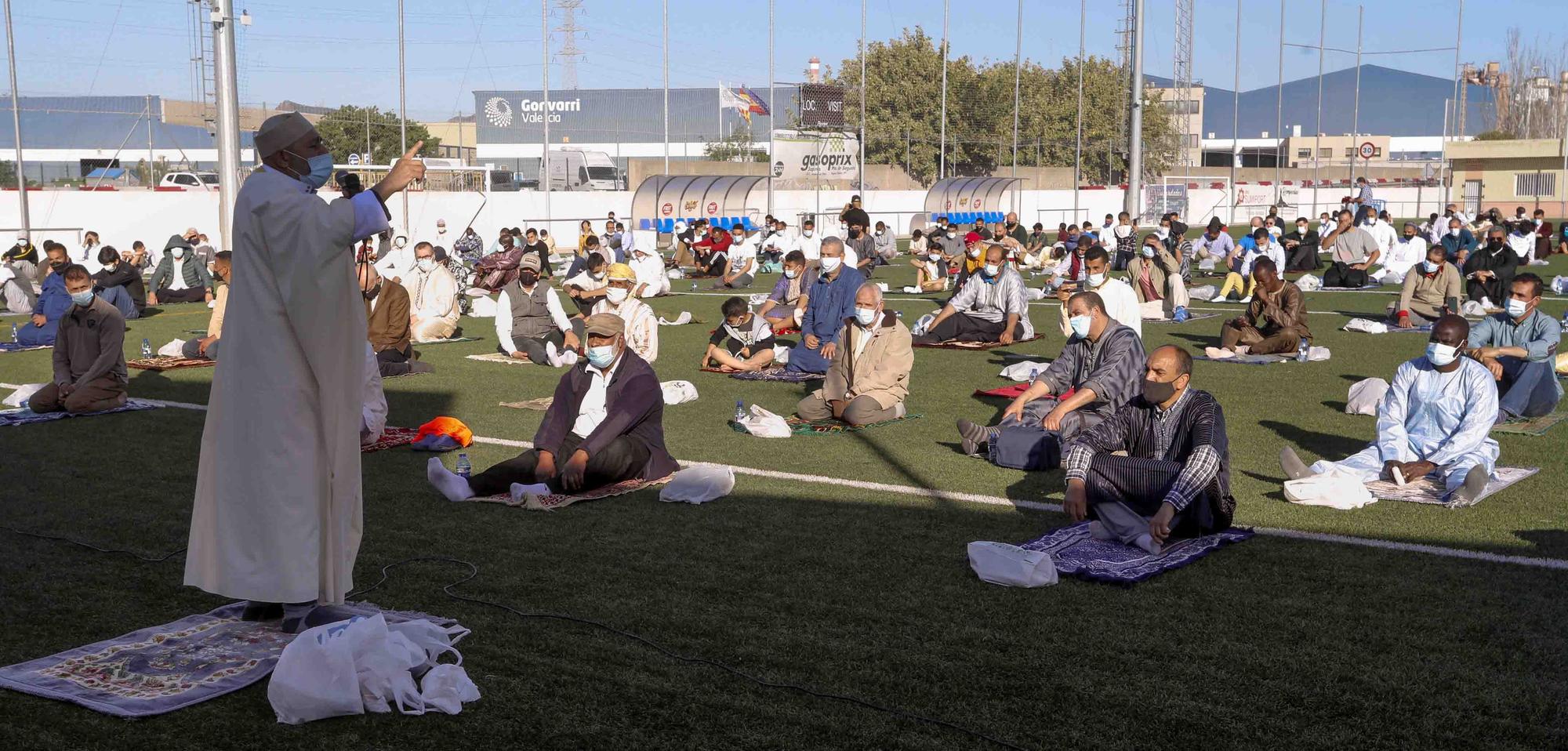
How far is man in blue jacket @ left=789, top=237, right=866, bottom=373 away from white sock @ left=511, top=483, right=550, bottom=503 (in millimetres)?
5820

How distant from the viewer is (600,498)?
26.5 feet

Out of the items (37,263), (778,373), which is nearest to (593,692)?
(778,373)

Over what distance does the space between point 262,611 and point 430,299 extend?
12625 mm

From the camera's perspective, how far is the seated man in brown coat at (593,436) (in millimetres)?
8117

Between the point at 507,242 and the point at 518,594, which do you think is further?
the point at 507,242

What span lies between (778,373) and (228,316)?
9.05 metres

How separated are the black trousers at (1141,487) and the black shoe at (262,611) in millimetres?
3821

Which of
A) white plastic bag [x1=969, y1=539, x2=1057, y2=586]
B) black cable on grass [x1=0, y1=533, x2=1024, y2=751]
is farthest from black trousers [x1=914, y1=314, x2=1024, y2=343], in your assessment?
black cable on grass [x1=0, y1=533, x2=1024, y2=751]

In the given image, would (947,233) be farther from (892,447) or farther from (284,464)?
(284,464)

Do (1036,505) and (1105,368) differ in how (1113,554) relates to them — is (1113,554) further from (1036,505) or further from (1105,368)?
(1105,368)

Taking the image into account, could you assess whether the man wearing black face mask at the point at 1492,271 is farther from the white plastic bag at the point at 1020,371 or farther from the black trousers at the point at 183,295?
the black trousers at the point at 183,295

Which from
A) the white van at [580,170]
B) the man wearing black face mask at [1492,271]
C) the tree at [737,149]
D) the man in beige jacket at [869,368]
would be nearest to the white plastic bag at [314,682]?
the man in beige jacket at [869,368]

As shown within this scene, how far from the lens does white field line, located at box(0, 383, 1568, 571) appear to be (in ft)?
22.0

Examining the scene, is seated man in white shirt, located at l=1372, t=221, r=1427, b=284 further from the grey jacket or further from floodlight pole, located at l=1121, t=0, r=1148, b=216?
the grey jacket
